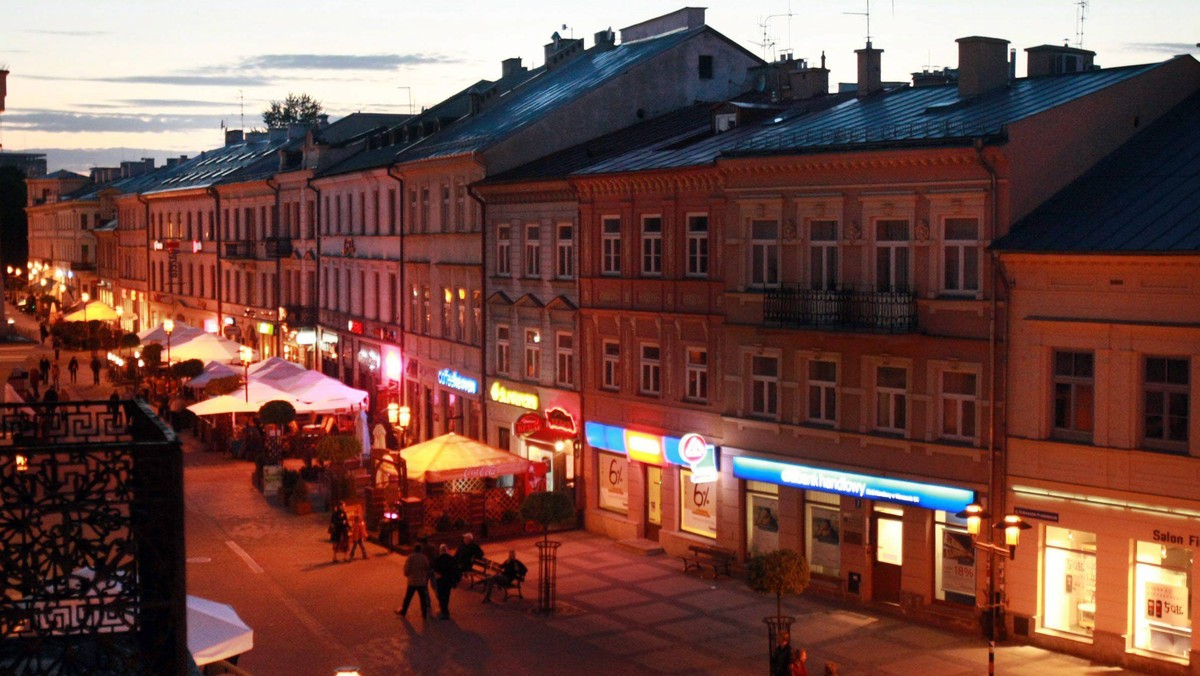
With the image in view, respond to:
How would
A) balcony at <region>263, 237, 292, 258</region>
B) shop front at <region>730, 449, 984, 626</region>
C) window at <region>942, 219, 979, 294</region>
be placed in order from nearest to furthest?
1. window at <region>942, 219, 979, 294</region>
2. shop front at <region>730, 449, 984, 626</region>
3. balcony at <region>263, 237, 292, 258</region>

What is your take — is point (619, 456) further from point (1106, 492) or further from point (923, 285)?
point (1106, 492)

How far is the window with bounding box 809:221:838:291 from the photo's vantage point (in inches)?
1168

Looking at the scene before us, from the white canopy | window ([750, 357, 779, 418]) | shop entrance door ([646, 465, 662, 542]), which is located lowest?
shop entrance door ([646, 465, 662, 542])

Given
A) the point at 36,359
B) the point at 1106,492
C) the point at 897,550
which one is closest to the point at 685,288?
the point at 897,550

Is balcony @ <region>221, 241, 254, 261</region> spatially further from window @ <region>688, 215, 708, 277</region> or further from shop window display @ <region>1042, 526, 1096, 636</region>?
shop window display @ <region>1042, 526, 1096, 636</region>

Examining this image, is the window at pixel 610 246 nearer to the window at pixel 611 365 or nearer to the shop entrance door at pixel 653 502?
the window at pixel 611 365

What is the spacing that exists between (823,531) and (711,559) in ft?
9.86

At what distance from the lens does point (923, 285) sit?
27734mm

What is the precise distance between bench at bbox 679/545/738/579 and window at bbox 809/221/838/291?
6.25 m

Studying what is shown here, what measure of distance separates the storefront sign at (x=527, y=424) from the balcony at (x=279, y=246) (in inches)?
1260

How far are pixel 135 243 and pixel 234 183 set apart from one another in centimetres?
2952

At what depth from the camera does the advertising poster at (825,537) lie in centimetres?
2981

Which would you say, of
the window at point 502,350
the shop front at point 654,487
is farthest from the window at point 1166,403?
the window at point 502,350

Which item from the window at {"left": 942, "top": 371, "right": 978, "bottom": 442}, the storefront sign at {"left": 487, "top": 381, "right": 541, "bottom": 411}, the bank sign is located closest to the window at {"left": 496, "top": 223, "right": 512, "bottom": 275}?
the storefront sign at {"left": 487, "top": 381, "right": 541, "bottom": 411}
